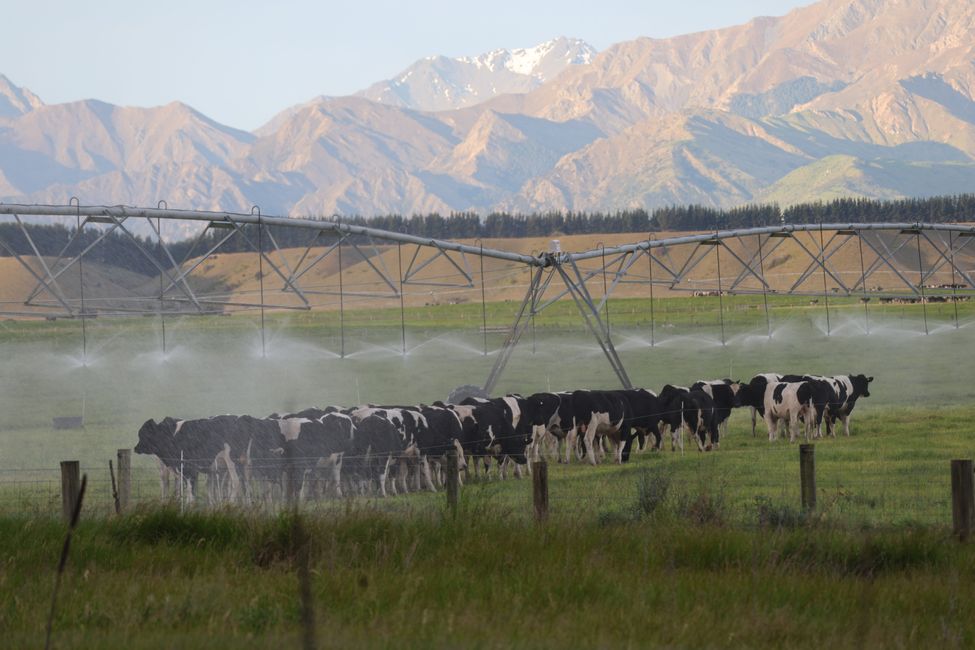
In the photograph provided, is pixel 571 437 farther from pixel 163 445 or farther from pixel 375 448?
pixel 163 445

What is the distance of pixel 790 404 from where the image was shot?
113ft

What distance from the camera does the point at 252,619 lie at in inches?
360

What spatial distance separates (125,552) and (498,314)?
297 ft

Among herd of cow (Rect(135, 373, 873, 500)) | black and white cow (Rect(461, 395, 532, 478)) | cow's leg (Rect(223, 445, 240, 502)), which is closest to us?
cow's leg (Rect(223, 445, 240, 502))

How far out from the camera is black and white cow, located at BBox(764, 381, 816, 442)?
3409cm

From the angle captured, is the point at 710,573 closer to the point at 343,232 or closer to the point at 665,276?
the point at 343,232

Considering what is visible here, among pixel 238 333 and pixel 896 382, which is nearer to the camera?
pixel 896 382

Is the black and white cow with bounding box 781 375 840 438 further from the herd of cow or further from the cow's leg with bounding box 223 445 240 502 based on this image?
the cow's leg with bounding box 223 445 240 502

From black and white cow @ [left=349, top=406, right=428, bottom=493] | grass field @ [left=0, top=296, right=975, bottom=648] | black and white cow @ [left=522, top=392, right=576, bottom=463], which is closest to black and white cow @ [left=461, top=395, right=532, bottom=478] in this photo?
black and white cow @ [left=522, top=392, right=576, bottom=463]

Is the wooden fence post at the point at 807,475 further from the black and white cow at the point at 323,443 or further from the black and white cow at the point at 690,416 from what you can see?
the black and white cow at the point at 690,416

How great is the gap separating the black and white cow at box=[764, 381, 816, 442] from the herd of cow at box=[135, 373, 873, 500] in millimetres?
26

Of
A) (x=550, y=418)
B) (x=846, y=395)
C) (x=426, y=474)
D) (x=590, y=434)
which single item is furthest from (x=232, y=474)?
(x=846, y=395)

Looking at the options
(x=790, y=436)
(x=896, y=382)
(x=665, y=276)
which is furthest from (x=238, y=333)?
(x=665, y=276)

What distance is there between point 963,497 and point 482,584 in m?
5.25
